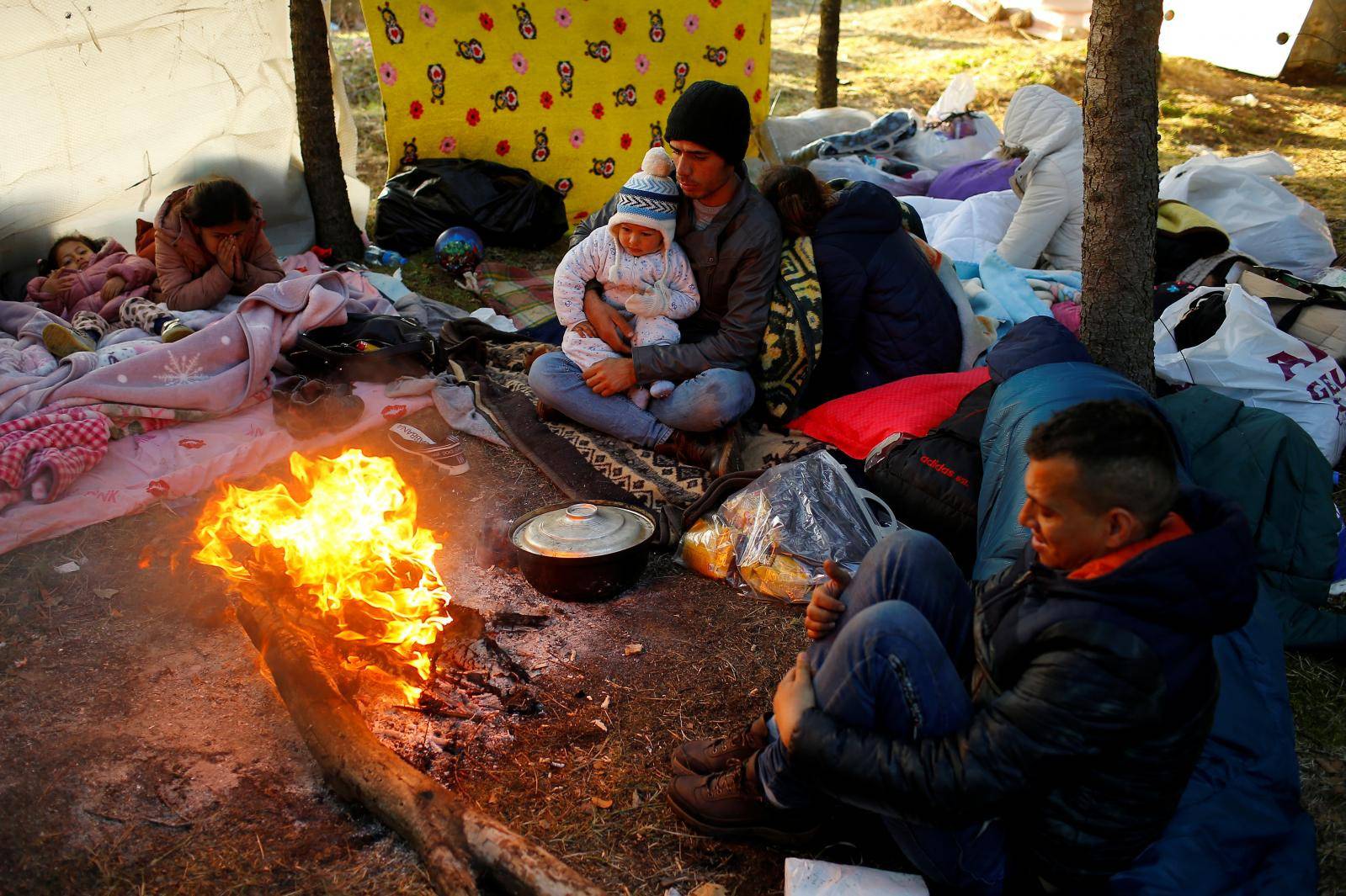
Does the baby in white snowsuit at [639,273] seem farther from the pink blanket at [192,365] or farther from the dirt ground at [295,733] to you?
the pink blanket at [192,365]

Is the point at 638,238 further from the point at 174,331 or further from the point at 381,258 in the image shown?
the point at 381,258

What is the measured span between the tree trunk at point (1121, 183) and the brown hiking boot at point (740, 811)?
261 cm

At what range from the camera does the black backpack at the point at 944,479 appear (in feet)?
12.1

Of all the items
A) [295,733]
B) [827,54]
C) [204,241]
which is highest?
[827,54]

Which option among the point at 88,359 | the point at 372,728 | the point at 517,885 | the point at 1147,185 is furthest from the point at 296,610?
the point at 1147,185

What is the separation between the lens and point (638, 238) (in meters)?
4.29

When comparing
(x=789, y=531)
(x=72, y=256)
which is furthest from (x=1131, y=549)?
(x=72, y=256)

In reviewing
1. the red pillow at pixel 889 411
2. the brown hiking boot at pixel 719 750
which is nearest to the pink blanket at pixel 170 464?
the red pillow at pixel 889 411

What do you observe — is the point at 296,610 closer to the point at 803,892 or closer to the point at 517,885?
the point at 517,885

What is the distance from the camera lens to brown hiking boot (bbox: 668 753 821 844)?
249cm

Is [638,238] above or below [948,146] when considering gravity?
above

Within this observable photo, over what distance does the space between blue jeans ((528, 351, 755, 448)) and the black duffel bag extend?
0.78m

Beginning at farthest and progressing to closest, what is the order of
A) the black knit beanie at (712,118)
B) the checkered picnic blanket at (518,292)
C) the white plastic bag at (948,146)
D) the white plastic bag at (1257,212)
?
the white plastic bag at (948,146)
the checkered picnic blanket at (518,292)
the white plastic bag at (1257,212)
the black knit beanie at (712,118)

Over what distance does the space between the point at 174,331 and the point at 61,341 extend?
560 mm
